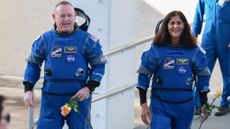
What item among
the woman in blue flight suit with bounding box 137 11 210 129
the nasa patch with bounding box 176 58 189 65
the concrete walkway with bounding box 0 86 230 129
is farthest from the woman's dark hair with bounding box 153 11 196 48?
the concrete walkway with bounding box 0 86 230 129

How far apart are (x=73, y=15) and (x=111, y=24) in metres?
1.74

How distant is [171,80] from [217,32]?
81.5 inches

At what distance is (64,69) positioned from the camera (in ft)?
16.2

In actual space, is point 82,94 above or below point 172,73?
below

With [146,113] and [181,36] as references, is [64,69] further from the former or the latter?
[181,36]

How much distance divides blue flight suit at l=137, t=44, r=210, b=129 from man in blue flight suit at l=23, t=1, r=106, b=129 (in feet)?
1.55

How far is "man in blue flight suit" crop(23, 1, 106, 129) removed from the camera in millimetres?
4949

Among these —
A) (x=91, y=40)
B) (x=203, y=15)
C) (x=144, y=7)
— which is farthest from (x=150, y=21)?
(x=91, y=40)

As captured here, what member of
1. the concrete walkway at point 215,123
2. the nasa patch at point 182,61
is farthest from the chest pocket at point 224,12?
the nasa patch at point 182,61

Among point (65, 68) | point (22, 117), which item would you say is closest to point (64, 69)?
point (65, 68)

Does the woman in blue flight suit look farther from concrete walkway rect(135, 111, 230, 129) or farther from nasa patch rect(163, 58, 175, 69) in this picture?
concrete walkway rect(135, 111, 230, 129)

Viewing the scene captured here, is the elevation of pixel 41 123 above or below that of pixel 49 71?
below

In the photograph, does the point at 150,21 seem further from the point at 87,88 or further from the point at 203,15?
the point at 87,88

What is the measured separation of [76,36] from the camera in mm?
5012
